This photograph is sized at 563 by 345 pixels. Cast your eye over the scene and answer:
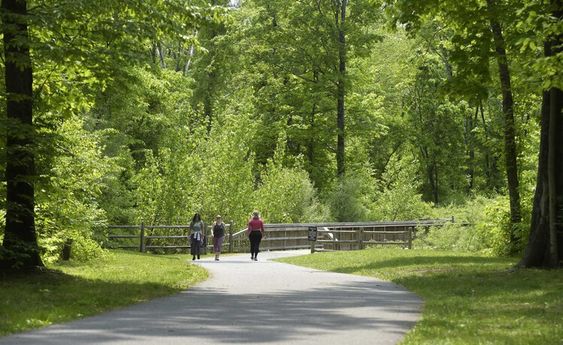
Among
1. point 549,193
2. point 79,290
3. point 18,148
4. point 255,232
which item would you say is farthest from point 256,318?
point 255,232

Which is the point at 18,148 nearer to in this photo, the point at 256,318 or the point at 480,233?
the point at 256,318

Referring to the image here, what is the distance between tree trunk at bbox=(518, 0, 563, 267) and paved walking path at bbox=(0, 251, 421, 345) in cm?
428

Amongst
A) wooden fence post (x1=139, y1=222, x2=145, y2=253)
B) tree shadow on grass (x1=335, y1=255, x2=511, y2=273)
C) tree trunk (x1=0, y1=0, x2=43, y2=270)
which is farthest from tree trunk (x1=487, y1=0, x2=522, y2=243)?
tree trunk (x1=0, y1=0, x2=43, y2=270)

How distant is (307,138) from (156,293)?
39.3m

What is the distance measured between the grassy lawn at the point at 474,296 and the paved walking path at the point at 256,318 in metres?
0.49

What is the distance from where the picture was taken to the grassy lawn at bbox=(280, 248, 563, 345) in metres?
11.2

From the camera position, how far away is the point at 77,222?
23.1 meters

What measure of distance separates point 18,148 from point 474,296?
9034mm

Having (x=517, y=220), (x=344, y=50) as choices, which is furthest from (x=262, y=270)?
(x=344, y=50)

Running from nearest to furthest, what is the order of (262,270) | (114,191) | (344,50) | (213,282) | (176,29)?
(176,29) → (213,282) → (262,270) → (114,191) → (344,50)

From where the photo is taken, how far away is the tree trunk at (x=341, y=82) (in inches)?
2025

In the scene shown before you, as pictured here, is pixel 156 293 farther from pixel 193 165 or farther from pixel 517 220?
pixel 193 165

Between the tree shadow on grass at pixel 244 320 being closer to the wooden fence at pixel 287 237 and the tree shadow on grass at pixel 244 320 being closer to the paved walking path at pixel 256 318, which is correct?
the paved walking path at pixel 256 318

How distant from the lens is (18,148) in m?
16.5
